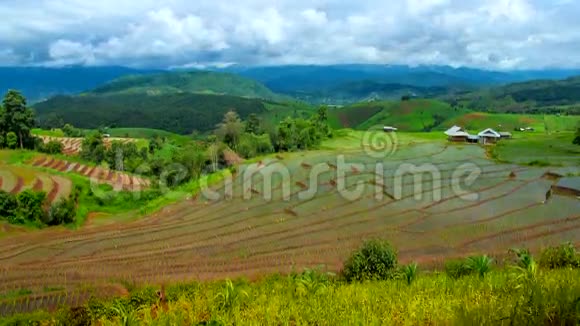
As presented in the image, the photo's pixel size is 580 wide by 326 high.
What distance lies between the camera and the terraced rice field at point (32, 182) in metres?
43.9

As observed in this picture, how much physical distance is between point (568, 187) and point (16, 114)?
74370 mm

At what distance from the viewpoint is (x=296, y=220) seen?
32.8 metres

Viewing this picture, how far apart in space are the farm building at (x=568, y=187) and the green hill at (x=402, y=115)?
12189 cm

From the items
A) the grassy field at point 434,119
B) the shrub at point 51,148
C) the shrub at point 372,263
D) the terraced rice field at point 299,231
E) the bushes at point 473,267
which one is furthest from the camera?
the grassy field at point 434,119

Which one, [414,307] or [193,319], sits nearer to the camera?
[414,307]

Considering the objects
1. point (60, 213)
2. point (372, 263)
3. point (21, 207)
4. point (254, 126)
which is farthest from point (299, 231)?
point (254, 126)

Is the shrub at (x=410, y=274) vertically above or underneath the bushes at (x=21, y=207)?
above

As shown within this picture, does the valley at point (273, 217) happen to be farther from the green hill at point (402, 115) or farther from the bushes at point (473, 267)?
the green hill at point (402, 115)

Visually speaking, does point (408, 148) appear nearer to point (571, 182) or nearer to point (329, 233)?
point (571, 182)

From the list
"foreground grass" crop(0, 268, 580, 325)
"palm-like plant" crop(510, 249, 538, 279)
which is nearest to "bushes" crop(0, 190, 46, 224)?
"foreground grass" crop(0, 268, 580, 325)

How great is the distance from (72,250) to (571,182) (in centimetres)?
3689

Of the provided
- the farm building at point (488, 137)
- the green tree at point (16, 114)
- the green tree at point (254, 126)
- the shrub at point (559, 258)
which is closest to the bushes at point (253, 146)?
the green tree at point (254, 126)

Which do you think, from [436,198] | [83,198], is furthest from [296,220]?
[83,198]

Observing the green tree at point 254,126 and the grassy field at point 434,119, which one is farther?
the grassy field at point 434,119
